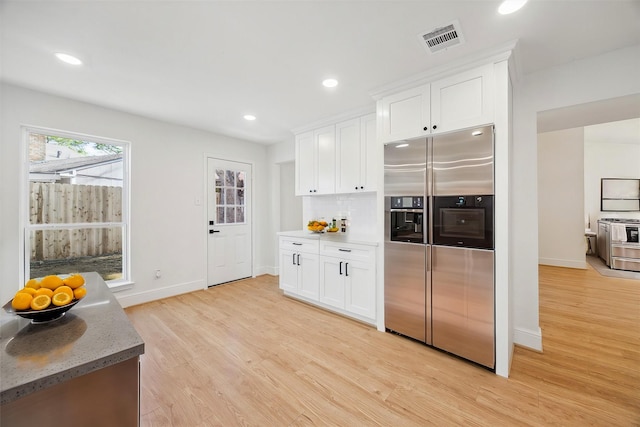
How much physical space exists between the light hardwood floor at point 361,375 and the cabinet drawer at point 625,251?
8.24ft

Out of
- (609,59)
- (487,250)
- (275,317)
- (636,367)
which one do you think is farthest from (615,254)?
(275,317)

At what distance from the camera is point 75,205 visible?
311cm

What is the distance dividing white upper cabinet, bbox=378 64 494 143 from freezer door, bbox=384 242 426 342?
3.75 feet

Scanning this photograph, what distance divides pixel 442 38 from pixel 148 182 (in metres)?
3.88

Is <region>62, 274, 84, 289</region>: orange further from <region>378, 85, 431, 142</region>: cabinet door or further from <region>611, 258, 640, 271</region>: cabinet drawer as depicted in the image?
<region>611, 258, 640, 271</region>: cabinet drawer

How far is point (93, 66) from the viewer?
229 cm

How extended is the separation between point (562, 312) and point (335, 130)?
12.1 feet

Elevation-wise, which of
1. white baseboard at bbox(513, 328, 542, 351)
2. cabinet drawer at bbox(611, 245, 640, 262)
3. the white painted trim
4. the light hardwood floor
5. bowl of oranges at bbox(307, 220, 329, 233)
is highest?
the white painted trim

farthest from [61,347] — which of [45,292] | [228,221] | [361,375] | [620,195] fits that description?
[620,195]

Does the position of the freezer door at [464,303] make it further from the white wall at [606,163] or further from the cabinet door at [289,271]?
the white wall at [606,163]

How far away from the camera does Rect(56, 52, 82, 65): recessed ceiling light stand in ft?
6.96

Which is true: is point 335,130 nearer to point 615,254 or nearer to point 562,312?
point 562,312

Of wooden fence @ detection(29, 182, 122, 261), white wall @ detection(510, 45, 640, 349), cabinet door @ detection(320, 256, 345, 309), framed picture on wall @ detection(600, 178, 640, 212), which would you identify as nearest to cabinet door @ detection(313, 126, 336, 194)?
cabinet door @ detection(320, 256, 345, 309)

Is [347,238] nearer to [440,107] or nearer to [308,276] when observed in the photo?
[308,276]
